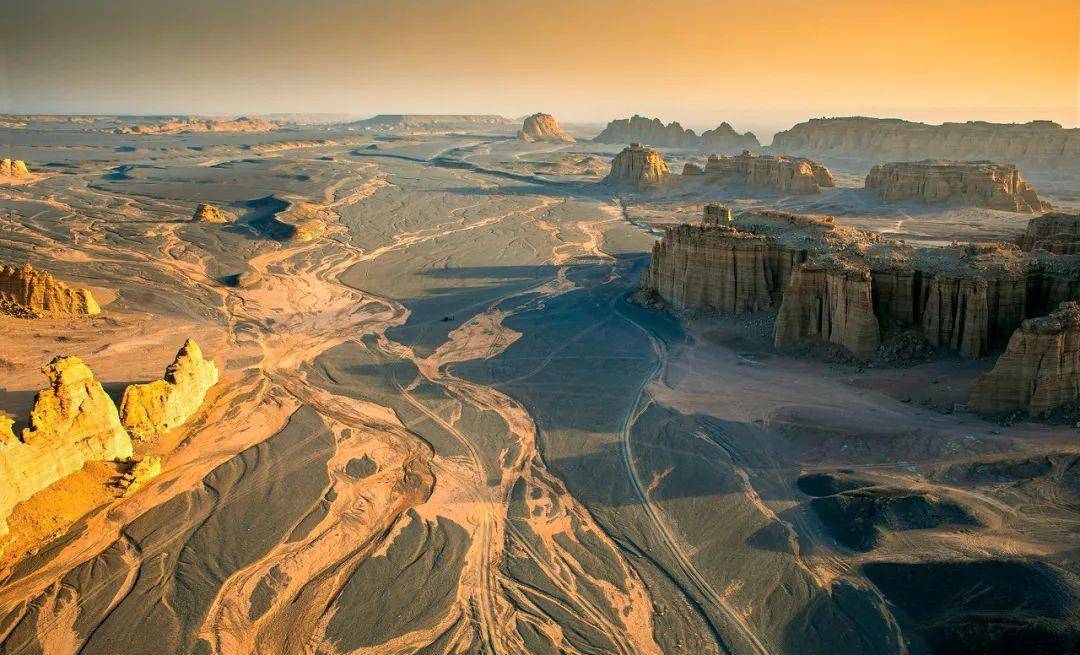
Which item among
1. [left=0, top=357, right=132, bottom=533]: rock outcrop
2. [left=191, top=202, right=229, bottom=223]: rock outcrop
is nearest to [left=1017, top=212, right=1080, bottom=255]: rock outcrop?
[left=0, top=357, right=132, bottom=533]: rock outcrop

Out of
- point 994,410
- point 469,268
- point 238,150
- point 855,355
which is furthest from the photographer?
point 238,150

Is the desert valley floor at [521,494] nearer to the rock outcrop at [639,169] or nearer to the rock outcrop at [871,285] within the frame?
the rock outcrop at [871,285]

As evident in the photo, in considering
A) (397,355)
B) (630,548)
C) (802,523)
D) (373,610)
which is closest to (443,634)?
(373,610)

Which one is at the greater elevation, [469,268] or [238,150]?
[238,150]

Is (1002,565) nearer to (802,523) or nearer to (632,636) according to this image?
(802,523)

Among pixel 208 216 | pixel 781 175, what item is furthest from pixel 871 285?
pixel 781 175

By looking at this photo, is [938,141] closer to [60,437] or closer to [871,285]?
[871,285]
